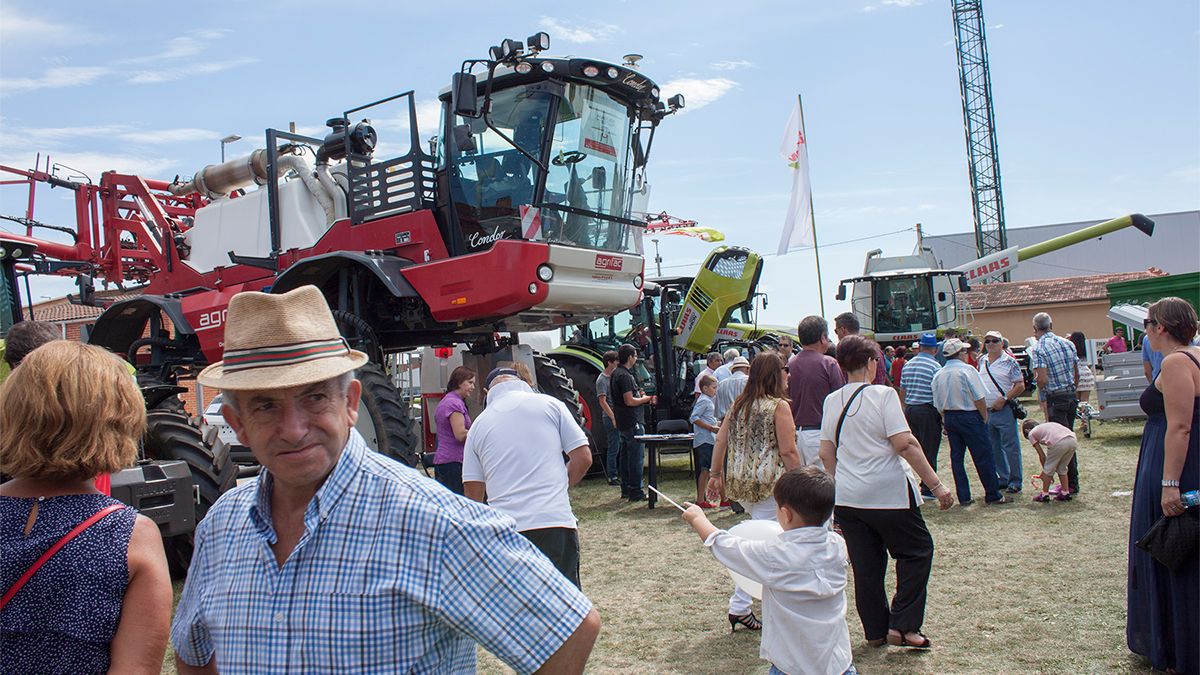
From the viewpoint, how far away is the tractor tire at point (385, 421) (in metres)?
7.87

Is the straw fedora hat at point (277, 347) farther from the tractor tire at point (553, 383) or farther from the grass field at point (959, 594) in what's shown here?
the tractor tire at point (553, 383)

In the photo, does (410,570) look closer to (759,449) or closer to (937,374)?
(759,449)

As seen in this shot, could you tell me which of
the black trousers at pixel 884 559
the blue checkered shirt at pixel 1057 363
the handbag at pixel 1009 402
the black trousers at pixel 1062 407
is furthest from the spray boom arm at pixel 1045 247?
the black trousers at pixel 884 559

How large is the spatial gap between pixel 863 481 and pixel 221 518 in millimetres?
3771

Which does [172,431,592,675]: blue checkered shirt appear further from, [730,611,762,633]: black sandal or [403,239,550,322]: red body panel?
[403,239,550,322]: red body panel

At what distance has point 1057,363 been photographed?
34.1 feet

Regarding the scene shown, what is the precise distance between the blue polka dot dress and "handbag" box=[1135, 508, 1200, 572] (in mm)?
4148

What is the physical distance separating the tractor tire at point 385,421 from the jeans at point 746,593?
3258 millimetres

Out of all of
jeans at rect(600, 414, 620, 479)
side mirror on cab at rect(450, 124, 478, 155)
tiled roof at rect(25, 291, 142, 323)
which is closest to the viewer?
side mirror on cab at rect(450, 124, 478, 155)

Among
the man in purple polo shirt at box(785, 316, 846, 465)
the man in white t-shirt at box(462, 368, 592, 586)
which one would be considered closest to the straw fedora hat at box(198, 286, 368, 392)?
the man in white t-shirt at box(462, 368, 592, 586)

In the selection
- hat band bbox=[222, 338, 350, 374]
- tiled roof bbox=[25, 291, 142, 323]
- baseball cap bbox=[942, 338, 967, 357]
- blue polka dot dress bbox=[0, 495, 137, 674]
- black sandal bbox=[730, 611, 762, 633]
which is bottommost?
black sandal bbox=[730, 611, 762, 633]

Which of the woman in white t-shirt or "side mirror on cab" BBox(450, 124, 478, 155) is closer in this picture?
the woman in white t-shirt

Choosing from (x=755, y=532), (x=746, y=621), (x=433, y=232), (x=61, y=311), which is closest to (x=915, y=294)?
(x=433, y=232)

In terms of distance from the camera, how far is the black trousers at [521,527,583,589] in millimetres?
4734
